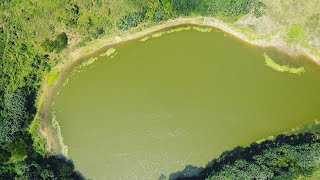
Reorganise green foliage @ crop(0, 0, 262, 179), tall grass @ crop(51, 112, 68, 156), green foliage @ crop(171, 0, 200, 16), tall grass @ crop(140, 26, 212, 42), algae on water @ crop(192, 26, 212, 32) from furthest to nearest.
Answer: algae on water @ crop(192, 26, 212, 32), tall grass @ crop(140, 26, 212, 42), green foliage @ crop(171, 0, 200, 16), tall grass @ crop(51, 112, 68, 156), green foliage @ crop(0, 0, 262, 179)

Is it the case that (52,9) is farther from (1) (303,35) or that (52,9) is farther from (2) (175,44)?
(1) (303,35)

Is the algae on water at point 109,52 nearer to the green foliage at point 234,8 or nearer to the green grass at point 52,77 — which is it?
the green grass at point 52,77

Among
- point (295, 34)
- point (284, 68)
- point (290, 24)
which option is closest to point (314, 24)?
point (295, 34)

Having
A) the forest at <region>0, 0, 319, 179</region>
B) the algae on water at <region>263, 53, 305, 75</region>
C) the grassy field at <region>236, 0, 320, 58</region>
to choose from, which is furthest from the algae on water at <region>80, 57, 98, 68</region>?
the algae on water at <region>263, 53, 305, 75</region>

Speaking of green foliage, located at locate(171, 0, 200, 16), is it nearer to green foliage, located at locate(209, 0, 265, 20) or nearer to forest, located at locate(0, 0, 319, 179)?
forest, located at locate(0, 0, 319, 179)

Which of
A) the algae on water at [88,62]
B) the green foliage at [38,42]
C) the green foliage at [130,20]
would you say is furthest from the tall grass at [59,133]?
the green foliage at [130,20]

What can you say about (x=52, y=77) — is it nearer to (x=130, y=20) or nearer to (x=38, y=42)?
(x=38, y=42)

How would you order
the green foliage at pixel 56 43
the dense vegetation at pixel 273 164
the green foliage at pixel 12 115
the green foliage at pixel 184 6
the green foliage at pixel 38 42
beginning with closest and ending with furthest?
the dense vegetation at pixel 273 164
the green foliage at pixel 12 115
the green foliage at pixel 38 42
the green foliage at pixel 56 43
the green foliage at pixel 184 6
